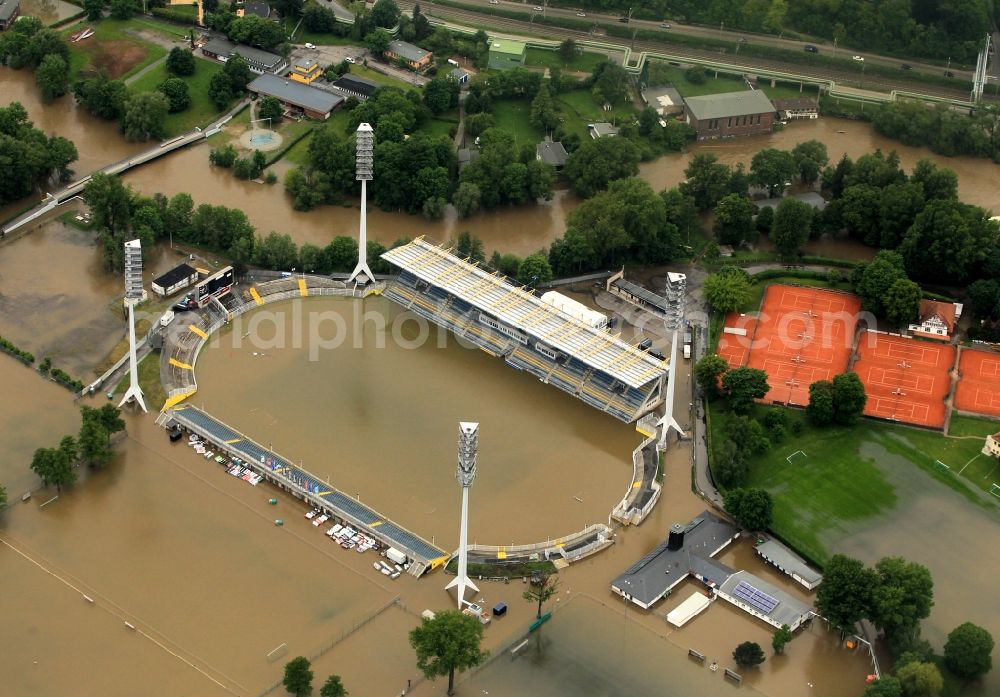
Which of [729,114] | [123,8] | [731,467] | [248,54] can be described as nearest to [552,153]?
[729,114]

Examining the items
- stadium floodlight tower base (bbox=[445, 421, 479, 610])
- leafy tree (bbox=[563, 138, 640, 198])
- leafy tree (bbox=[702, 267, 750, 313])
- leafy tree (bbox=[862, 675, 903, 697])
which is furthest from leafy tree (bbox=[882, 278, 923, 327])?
stadium floodlight tower base (bbox=[445, 421, 479, 610])

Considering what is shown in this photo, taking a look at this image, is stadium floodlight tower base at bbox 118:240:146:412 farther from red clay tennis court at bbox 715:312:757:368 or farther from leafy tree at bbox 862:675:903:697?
leafy tree at bbox 862:675:903:697

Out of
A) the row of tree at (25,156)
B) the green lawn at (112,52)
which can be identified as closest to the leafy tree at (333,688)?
the row of tree at (25,156)

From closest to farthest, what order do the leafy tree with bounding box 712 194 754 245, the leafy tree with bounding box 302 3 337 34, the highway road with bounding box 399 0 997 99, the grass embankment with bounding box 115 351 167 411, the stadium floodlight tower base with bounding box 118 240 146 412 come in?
the stadium floodlight tower base with bounding box 118 240 146 412, the grass embankment with bounding box 115 351 167 411, the leafy tree with bounding box 712 194 754 245, the leafy tree with bounding box 302 3 337 34, the highway road with bounding box 399 0 997 99

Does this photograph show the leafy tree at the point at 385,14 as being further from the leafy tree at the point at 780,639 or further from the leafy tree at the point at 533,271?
the leafy tree at the point at 780,639

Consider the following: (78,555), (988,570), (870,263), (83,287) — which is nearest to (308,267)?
(83,287)

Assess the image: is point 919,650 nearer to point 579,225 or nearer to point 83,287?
point 579,225

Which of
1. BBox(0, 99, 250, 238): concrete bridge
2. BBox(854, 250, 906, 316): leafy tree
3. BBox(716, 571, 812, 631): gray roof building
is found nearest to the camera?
BBox(716, 571, 812, 631): gray roof building
